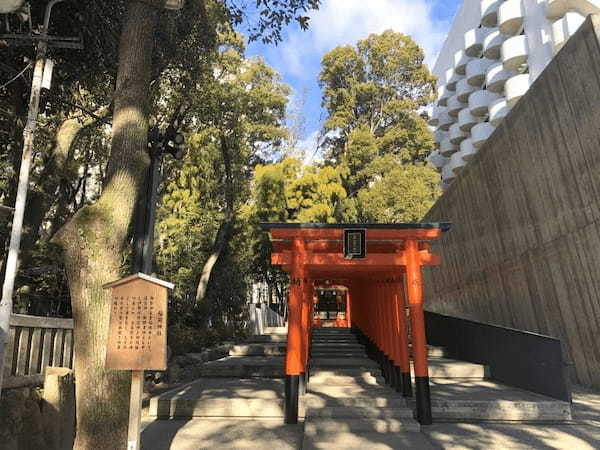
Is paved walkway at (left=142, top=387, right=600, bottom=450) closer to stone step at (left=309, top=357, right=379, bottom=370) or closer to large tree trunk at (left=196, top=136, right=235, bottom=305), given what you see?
stone step at (left=309, top=357, right=379, bottom=370)

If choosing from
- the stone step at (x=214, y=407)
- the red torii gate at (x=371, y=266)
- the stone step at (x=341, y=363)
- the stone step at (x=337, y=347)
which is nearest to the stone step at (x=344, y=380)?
the red torii gate at (x=371, y=266)

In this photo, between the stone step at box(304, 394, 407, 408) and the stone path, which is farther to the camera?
the stone step at box(304, 394, 407, 408)

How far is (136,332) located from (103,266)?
71 centimetres

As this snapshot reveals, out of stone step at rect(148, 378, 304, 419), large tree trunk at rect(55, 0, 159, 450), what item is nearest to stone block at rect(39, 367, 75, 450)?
large tree trunk at rect(55, 0, 159, 450)

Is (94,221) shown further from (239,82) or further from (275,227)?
(239,82)

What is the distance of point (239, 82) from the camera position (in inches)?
569

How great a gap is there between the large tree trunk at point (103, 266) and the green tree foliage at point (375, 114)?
54.6 feet

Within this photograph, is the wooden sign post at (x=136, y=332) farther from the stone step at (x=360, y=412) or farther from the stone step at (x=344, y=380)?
the stone step at (x=344, y=380)

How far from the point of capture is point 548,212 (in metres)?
8.59

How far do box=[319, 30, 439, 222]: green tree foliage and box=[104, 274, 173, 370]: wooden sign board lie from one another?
56.5 feet

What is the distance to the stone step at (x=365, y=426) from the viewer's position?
5.35 meters

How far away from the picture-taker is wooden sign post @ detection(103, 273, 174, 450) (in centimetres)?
338

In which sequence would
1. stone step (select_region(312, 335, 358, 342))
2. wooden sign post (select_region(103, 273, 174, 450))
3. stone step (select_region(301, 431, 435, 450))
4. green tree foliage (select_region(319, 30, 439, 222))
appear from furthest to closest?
green tree foliage (select_region(319, 30, 439, 222))
stone step (select_region(312, 335, 358, 342))
stone step (select_region(301, 431, 435, 450))
wooden sign post (select_region(103, 273, 174, 450))

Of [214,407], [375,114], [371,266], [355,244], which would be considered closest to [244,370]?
[214,407]
